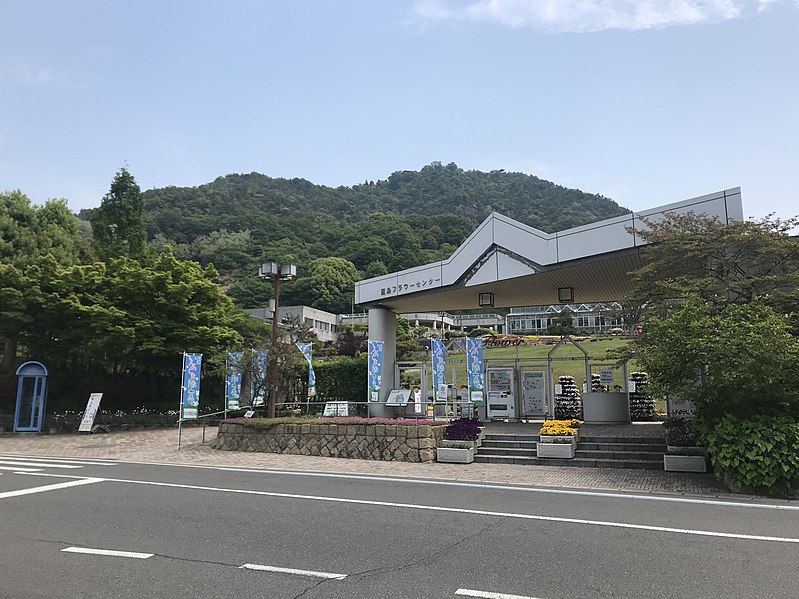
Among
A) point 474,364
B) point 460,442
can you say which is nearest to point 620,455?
point 460,442

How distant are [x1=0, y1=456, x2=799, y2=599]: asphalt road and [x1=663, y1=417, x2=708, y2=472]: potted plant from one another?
2.62 metres

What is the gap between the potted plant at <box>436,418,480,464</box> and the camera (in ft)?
43.5

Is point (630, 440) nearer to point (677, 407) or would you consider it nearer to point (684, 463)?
point (684, 463)

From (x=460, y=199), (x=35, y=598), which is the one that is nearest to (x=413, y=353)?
(x=35, y=598)

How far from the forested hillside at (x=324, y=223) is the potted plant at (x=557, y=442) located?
6718 centimetres

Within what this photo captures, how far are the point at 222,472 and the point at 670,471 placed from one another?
30.8 feet

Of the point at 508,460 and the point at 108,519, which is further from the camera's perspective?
the point at 508,460

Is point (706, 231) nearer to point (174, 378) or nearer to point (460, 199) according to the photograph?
point (174, 378)

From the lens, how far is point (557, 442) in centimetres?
1293

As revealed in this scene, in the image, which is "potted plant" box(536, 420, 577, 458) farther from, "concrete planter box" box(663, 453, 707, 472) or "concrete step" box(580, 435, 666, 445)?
"concrete planter box" box(663, 453, 707, 472)

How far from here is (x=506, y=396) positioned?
62.5 ft

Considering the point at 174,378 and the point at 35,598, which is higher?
the point at 174,378

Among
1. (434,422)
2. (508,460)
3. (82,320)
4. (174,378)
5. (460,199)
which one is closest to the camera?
(508,460)

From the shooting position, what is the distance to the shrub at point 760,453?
28.8 feet
